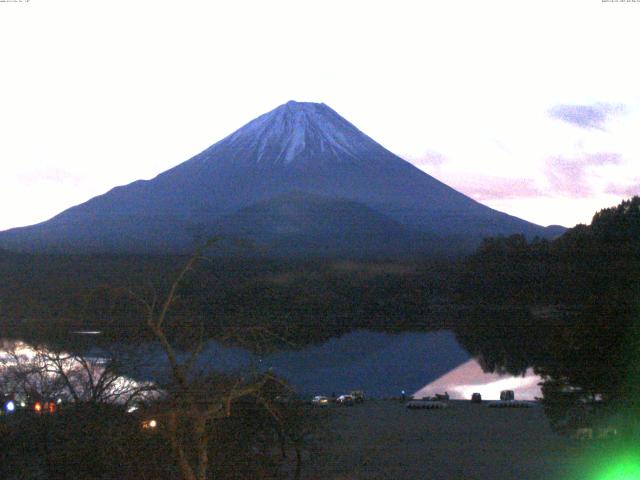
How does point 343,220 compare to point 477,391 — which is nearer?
point 343,220

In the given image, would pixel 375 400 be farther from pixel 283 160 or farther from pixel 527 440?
pixel 283 160

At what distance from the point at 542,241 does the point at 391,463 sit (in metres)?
2.74

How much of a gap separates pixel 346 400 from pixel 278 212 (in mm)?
3635

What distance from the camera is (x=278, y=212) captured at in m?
6.86

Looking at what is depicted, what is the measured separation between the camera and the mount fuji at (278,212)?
611 cm

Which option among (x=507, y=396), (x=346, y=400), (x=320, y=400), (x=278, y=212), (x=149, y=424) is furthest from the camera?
(x=507, y=396)

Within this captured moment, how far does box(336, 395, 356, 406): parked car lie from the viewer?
932 cm

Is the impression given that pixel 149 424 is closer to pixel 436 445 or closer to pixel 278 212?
pixel 278 212

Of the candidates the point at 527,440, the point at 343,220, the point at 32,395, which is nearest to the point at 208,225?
the point at 343,220

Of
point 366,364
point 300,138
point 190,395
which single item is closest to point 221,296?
point 190,395

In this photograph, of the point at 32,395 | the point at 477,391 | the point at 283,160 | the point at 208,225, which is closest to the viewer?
the point at 208,225

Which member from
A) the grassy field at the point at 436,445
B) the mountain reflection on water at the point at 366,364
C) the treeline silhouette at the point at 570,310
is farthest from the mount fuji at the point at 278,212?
the grassy field at the point at 436,445

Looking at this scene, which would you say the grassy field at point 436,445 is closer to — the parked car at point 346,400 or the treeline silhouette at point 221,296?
the parked car at point 346,400

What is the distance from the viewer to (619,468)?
23.4 feet
